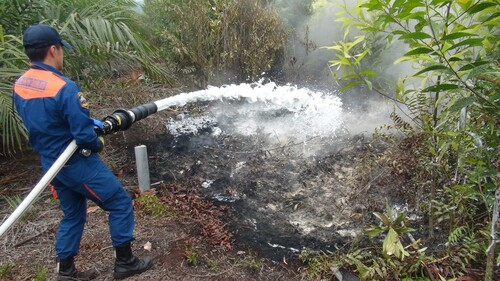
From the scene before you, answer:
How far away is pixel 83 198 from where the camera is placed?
2691mm

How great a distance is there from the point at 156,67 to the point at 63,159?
8.10 ft

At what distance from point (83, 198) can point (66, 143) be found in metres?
0.49

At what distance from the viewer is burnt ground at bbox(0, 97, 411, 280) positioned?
2.91 m

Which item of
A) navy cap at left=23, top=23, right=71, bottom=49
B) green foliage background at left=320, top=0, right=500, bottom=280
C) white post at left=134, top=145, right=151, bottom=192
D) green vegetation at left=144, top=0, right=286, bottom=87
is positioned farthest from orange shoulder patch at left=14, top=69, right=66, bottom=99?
green vegetation at left=144, top=0, right=286, bottom=87

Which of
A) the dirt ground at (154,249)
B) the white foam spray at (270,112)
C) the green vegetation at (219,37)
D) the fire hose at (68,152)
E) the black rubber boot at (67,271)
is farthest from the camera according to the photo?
the green vegetation at (219,37)

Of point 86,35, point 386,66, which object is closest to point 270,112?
point 386,66

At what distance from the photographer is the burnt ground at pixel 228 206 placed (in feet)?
9.54

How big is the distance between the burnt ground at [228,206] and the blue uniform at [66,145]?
429mm

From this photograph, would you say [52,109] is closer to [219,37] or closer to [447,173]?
[447,173]

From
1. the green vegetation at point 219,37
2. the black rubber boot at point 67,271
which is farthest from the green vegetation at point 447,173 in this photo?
the green vegetation at point 219,37

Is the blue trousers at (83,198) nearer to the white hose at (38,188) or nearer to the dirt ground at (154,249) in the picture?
the white hose at (38,188)

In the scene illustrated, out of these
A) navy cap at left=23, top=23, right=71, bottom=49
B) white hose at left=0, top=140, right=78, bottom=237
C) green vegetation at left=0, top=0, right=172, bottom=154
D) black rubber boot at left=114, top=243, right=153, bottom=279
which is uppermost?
green vegetation at left=0, top=0, right=172, bottom=154

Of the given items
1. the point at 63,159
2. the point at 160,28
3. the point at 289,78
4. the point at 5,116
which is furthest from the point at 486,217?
the point at 160,28

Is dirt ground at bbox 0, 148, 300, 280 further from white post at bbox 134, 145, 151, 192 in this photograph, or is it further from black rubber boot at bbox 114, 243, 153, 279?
white post at bbox 134, 145, 151, 192
